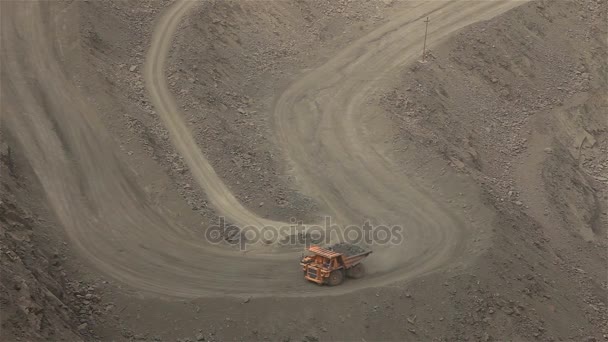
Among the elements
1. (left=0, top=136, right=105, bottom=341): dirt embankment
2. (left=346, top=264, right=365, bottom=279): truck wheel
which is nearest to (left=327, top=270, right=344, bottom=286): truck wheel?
(left=346, top=264, right=365, bottom=279): truck wheel

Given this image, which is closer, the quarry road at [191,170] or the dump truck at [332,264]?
the dump truck at [332,264]

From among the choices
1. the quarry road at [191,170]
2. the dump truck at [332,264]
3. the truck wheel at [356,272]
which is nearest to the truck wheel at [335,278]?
the dump truck at [332,264]

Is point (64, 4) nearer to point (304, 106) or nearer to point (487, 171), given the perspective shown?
point (304, 106)

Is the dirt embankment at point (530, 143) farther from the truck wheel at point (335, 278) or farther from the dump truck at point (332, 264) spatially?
the truck wheel at point (335, 278)

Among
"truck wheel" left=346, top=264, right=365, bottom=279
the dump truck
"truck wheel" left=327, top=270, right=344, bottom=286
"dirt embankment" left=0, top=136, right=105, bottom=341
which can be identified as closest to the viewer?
"dirt embankment" left=0, top=136, right=105, bottom=341

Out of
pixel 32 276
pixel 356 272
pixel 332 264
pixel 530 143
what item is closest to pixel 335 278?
pixel 332 264

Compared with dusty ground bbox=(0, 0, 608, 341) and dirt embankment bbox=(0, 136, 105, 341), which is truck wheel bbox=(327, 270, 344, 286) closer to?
dusty ground bbox=(0, 0, 608, 341)

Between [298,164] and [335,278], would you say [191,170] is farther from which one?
[335,278]
